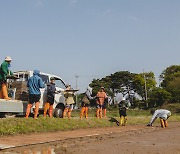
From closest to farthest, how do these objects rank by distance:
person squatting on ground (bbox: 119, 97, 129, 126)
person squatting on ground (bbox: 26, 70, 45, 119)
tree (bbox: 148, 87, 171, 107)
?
person squatting on ground (bbox: 26, 70, 45, 119) → person squatting on ground (bbox: 119, 97, 129, 126) → tree (bbox: 148, 87, 171, 107)

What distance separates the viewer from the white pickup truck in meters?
11.0

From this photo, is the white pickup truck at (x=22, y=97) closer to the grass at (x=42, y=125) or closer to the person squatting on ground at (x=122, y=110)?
the grass at (x=42, y=125)

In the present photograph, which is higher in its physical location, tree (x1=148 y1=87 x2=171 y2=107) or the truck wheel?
tree (x1=148 y1=87 x2=171 y2=107)

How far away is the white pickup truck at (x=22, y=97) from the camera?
11.0 meters

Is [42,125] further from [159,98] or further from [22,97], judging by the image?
[159,98]

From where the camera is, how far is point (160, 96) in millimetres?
48688

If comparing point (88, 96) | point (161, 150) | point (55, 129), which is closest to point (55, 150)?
point (161, 150)

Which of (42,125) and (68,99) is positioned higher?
(68,99)

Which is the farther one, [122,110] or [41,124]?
[122,110]

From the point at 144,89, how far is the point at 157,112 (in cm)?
4917

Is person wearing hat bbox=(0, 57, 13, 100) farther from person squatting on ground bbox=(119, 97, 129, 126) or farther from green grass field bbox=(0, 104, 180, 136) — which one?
person squatting on ground bbox=(119, 97, 129, 126)

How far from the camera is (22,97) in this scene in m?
12.5

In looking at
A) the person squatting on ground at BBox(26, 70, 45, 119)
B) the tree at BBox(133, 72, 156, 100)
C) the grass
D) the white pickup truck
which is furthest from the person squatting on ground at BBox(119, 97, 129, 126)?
the tree at BBox(133, 72, 156, 100)

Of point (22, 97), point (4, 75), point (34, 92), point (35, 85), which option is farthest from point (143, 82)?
point (4, 75)
